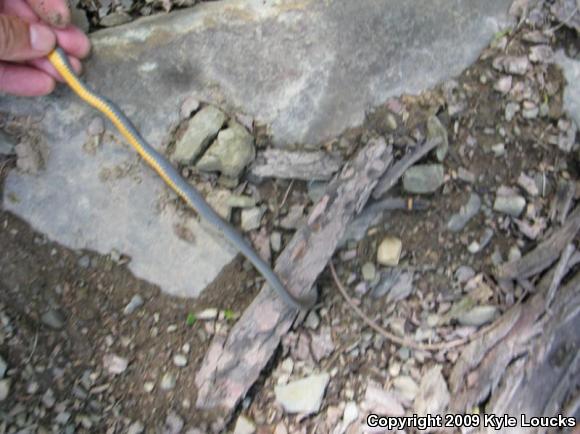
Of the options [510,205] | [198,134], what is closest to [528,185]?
[510,205]

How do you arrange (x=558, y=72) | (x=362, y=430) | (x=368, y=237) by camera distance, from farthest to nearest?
(x=558, y=72)
(x=368, y=237)
(x=362, y=430)

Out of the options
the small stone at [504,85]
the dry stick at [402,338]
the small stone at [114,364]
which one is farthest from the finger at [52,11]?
the small stone at [504,85]

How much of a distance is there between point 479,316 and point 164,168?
1.83 meters

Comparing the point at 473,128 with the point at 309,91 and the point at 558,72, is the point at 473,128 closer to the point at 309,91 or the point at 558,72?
the point at 558,72

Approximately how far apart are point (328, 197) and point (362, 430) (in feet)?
3.90

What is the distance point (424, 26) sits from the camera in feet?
10.9

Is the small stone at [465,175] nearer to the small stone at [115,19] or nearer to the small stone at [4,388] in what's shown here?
the small stone at [115,19]

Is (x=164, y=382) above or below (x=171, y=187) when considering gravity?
below

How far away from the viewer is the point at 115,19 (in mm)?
3277

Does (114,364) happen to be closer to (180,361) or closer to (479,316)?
(180,361)

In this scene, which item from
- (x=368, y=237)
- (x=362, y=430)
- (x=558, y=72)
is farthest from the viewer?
(x=558, y=72)

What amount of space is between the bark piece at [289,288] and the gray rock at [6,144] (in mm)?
1477

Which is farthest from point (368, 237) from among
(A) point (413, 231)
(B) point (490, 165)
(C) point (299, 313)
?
(B) point (490, 165)

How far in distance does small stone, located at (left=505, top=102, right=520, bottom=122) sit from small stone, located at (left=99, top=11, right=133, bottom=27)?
2.22m
